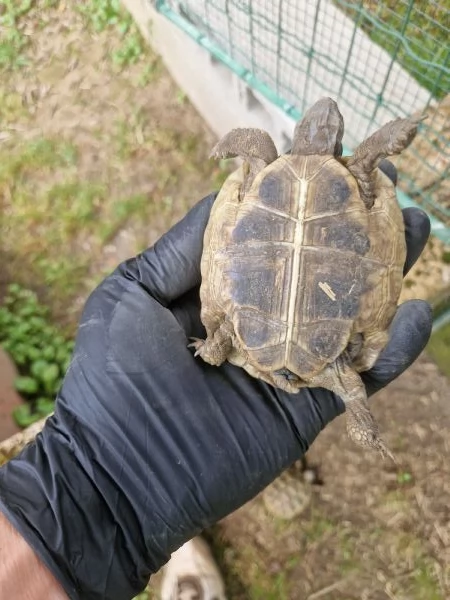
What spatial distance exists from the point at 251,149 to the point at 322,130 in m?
Result: 0.29

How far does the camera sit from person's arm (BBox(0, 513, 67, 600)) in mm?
1946

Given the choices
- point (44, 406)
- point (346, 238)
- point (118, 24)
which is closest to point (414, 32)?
point (346, 238)

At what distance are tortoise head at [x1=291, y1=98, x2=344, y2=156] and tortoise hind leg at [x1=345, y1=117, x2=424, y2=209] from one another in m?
0.10

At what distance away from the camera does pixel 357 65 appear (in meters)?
2.94

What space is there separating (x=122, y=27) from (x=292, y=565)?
3453 millimetres

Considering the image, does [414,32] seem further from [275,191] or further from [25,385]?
[25,385]

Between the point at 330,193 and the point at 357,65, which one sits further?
the point at 357,65

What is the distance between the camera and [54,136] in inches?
153

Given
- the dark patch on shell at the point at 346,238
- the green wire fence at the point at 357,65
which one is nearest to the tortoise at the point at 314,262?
the dark patch on shell at the point at 346,238

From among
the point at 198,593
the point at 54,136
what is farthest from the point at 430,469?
the point at 54,136

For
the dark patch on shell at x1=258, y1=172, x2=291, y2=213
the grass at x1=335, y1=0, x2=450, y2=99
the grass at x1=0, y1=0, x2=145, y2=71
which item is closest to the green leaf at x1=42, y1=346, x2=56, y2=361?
the dark patch on shell at x1=258, y1=172, x2=291, y2=213

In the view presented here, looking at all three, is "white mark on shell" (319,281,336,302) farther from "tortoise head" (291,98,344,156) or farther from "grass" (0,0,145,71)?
"grass" (0,0,145,71)

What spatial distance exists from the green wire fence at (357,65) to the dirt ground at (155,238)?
46 centimetres

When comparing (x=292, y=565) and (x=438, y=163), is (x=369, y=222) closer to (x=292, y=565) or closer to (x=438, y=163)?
(x=438, y=163)
